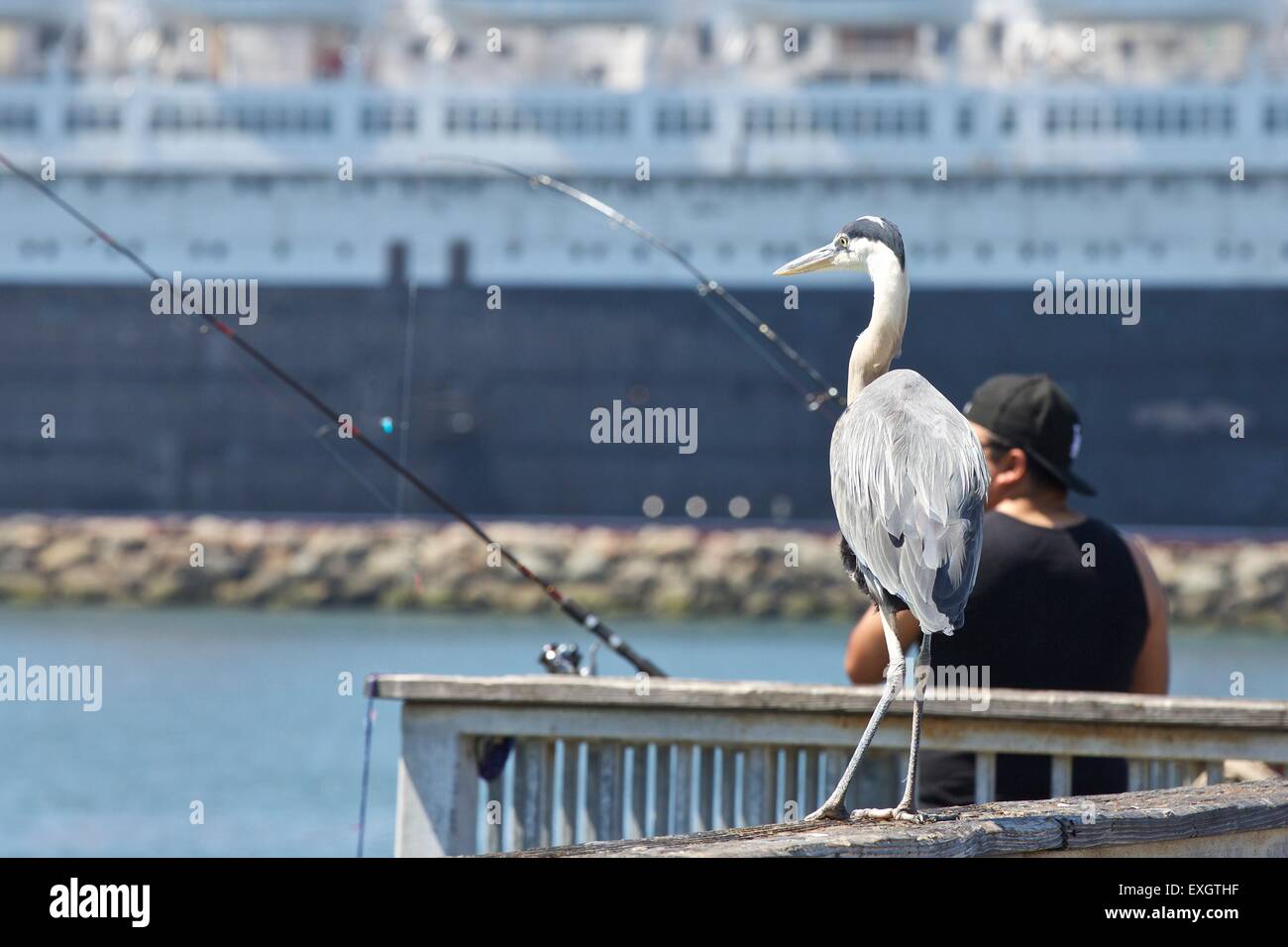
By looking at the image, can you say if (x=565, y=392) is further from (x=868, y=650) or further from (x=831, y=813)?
(x=831, y=813)

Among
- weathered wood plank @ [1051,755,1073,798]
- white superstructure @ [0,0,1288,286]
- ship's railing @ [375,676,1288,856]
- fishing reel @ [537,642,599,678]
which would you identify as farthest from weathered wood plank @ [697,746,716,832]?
white superstructure @ [0,0,1288,286]

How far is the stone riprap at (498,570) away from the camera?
3084 centimetres

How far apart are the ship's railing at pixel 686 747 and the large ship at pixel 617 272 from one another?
28.4 m

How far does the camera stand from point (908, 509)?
2.74m

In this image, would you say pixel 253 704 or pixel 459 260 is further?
pixel 459 260

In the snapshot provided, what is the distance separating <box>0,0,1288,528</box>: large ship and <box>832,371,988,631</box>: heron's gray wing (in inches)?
1167

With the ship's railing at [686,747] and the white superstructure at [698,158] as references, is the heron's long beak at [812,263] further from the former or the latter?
the white superstructure at [698,158]

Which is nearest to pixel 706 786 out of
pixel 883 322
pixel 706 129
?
pixel 883 322

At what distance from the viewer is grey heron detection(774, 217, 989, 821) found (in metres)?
2.71

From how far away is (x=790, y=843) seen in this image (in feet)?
7.06

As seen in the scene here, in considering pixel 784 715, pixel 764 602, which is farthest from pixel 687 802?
pixel 764 602

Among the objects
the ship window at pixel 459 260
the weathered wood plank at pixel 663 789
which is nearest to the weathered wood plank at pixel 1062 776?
the weathered wood plank at pixel 663 789

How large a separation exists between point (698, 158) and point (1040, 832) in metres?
33.2

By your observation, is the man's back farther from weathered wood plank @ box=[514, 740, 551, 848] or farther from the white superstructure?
the white superstructure
